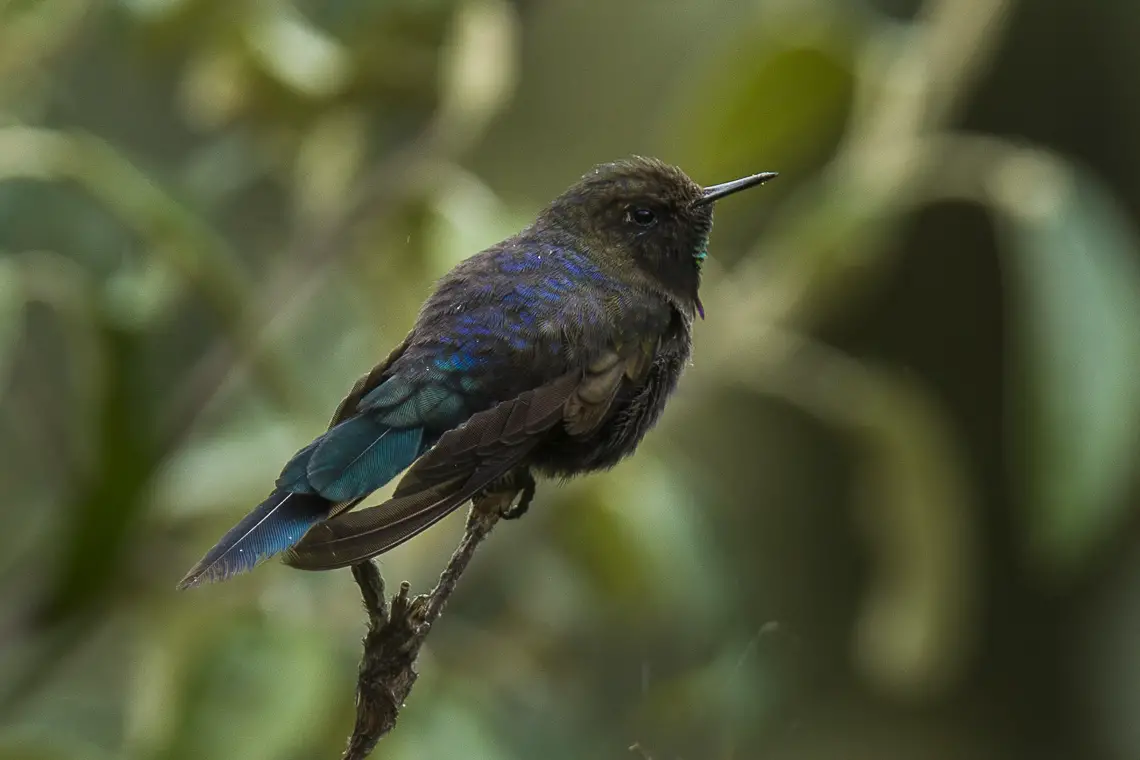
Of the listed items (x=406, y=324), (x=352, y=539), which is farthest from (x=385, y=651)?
(x=406, y=324)

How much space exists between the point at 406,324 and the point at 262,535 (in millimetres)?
426

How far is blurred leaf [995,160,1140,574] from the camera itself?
1.19 meters

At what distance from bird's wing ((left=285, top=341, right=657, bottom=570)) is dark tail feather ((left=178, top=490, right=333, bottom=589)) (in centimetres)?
1

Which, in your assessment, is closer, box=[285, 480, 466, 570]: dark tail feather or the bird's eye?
box=[285, 480, 466, 570]: dark tail feather

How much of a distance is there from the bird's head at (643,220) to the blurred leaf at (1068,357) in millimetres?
497

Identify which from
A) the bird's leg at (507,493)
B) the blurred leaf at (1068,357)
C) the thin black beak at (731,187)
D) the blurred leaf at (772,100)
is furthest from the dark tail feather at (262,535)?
the blurred leaf at (1068,357)

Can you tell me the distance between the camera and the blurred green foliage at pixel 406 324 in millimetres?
1248

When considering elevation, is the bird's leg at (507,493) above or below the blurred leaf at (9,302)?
above

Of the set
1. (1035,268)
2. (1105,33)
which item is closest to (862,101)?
(1035,268)

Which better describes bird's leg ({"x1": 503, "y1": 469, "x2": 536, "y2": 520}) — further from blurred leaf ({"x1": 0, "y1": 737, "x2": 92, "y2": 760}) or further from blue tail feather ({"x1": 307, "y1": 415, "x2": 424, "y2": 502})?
blurred leaf ({"x1": 0, "y1": 737, "x2": 92, "y2": 760})

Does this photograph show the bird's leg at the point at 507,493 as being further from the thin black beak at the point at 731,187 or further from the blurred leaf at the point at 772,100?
the blurred leaf at the point at 772,100

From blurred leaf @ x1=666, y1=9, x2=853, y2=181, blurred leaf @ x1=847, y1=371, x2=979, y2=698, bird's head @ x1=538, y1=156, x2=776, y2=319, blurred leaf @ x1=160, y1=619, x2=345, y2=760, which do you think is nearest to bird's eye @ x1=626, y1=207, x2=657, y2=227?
bird's head @ x1=538, y1=156, x2=776, y2=319

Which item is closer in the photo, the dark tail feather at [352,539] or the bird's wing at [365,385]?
the dark tail feather at [352,539]

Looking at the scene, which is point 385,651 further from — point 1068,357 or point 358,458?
point 1068,357
